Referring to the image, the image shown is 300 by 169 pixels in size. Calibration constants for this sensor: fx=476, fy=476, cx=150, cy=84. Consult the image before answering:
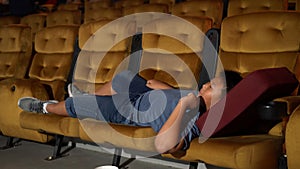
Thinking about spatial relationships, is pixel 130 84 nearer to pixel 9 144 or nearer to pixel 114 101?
pixel 114 101

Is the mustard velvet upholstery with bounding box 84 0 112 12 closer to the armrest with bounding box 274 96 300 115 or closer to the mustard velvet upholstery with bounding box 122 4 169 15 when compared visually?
the mustard velvet upholstery with bounding box 122 4 169 15

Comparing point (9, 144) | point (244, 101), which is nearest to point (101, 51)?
point (9, 144)

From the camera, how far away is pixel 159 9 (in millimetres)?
3795

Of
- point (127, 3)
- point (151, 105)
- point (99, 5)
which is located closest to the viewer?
point (151, 105)

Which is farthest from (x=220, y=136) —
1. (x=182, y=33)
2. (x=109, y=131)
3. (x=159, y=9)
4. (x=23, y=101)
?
(x=159, y=9)

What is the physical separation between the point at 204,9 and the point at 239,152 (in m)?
1.98

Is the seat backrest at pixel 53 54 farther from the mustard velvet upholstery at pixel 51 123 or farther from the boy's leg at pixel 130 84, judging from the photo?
the boy's leg at pixel 130 84

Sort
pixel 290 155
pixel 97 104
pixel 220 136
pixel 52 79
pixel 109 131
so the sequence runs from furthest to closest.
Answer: pixel 52 79, pixel 97 104, pixel 109 131, pixel 220 136, pixel 290 155

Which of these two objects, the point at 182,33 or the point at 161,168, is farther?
the point at 182,33

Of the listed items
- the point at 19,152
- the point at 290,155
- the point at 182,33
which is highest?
the point at 182,33

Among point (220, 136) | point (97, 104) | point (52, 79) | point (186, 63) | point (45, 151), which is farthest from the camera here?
point (52, 79)

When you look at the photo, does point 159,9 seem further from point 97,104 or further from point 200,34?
point 97,104

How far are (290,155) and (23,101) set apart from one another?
1.47 meters

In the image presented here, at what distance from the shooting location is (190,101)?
180cm
